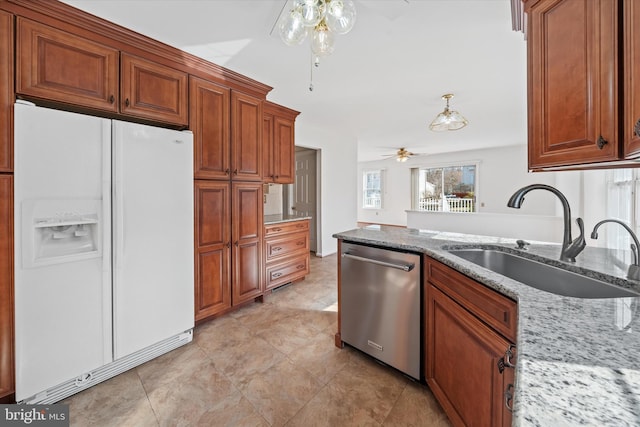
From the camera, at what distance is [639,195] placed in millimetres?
2070

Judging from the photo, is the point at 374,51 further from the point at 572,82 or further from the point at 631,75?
the point at 631,75

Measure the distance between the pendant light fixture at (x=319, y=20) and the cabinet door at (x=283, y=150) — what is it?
1977 millimetres

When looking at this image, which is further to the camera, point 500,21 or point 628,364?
point 500,21

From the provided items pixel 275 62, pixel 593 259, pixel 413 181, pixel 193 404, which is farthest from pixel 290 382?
pixel 413 181

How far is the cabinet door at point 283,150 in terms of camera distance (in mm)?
3541

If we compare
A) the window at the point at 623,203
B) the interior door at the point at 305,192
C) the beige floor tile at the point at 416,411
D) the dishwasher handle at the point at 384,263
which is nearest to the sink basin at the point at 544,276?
the dishwasher handle at the point at 384,263

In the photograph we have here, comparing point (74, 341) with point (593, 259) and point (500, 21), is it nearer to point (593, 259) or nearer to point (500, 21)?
point (593, 259)

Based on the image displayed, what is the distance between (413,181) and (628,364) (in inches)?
355

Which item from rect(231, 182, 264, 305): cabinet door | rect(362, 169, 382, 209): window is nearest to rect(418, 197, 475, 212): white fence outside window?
rect(362, 169, 382, 209): window

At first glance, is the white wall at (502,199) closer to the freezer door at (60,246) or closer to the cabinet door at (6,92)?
the freezer door at (60,246)

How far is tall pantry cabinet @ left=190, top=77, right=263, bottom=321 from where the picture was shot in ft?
7.73

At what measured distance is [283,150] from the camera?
3.65 meters

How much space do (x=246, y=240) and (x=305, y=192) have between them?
2.64 meters

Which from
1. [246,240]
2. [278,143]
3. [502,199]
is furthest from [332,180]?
[502,199]
